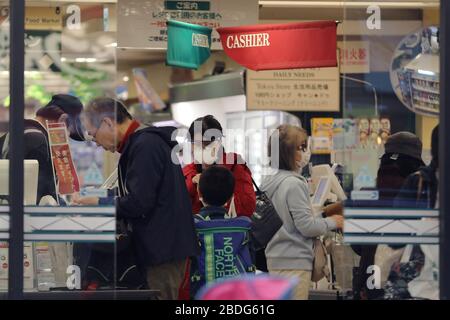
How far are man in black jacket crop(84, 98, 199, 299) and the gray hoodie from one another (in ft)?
2.72

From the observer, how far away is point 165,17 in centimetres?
926

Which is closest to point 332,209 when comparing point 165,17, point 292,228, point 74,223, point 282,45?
point 292,228

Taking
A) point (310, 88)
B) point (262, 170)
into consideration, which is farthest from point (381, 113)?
point (262, 170)

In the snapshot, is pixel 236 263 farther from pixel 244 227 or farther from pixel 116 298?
pixel 116 298

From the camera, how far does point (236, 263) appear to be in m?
6.99

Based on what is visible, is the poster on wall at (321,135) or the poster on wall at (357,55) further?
the poster on wall at (321,135)

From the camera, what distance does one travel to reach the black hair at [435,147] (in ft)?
21.6

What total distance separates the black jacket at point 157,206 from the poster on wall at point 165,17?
2.46 metres

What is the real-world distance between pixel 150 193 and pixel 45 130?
738mm

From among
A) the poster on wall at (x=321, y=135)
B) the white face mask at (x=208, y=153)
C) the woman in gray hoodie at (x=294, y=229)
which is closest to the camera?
the woman in gray hoodie at (x=294, y=229)

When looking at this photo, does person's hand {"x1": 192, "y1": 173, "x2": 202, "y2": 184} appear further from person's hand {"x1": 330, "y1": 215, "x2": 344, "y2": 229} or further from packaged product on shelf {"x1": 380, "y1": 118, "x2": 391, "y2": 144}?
packaged product on shelf {"x1": 380, "y1": 118, "x2": 391, "y2": 144}

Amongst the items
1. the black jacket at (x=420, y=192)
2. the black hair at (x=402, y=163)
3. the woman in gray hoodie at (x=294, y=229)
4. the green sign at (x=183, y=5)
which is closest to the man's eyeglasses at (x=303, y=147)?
the woman in gray hoodie at (x=294, y=229)

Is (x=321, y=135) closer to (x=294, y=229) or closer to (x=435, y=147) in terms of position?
(x=294, y=229)

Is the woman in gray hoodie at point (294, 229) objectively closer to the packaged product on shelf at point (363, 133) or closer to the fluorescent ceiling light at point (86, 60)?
the packaged product on shelf at point (363, 133)
